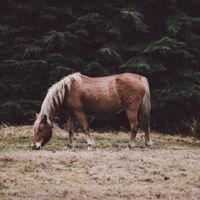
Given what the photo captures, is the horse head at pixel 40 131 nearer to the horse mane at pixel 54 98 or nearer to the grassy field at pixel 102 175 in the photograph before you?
the horse mane at pixel 54 98

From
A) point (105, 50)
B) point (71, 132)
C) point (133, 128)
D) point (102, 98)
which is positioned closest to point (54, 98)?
point (71, 132)

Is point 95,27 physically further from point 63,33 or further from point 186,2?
point 186,2

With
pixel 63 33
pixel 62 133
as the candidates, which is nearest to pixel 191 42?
pixel 63 33

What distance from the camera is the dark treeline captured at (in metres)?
13.6

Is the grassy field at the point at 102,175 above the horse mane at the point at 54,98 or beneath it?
beneath

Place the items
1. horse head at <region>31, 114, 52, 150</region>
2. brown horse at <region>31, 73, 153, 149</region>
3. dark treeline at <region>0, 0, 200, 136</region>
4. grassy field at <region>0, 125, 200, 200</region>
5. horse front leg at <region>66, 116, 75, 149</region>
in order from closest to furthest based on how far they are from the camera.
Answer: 1. grassy field at <region>0, 125, 200, 200</region>
2. horse head at <region>31, 114, 52, 150</region>
3. brown horse at <region>31, 73, 153, 149</region>
4. horse front leg at <region>66, 116, 75, 149</region>
5. dark treeline at <region>0, 0, 200, 136</region>

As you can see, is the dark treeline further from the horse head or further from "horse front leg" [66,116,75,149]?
the horse head

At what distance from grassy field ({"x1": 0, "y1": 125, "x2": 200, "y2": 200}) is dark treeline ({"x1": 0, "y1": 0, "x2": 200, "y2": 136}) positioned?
222 inches

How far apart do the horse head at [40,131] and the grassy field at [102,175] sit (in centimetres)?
65

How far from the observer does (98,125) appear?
1498 cm

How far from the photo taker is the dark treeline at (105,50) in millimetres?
13617

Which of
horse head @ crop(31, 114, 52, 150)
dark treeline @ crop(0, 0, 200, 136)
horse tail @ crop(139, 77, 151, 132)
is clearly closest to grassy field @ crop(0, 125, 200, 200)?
horse head @ crop(31, 114, 52, 150)

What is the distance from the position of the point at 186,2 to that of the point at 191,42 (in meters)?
2.07

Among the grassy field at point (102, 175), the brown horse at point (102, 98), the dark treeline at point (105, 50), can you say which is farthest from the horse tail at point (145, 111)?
the dark treeline at point (105, 50)
